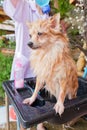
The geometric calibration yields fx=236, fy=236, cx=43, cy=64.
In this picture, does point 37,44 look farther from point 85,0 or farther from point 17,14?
point 85,0

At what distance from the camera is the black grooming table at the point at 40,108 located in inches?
38.3

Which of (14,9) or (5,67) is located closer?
(14,9)

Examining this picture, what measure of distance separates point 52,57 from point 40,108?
0.24 metres

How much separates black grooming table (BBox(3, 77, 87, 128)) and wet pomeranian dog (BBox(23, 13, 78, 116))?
0.04 m

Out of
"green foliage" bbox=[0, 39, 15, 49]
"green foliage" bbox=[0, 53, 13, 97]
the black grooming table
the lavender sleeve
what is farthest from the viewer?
"green foliage" bbox=[0, 39, 15, 49]

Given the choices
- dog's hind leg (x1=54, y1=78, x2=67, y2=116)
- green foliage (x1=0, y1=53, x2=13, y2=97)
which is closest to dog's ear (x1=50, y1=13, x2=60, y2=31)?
dog's hind leg (x1=54, y1=78, x2=67, y2=116)

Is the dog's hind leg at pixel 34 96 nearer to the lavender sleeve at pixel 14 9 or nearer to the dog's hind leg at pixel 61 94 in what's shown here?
the dog's hind leg at pixel 61 94

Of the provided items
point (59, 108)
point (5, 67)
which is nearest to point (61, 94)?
point (59, 108)

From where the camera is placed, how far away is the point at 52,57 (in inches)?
42.3

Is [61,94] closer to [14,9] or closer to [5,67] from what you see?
[14,9]

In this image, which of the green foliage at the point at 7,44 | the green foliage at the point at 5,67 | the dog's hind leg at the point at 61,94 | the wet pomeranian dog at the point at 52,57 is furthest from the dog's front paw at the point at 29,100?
the green foliage at the point at 7,44

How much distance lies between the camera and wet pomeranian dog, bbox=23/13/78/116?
3.46 ft

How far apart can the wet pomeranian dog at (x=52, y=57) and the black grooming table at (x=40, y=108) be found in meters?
0.04

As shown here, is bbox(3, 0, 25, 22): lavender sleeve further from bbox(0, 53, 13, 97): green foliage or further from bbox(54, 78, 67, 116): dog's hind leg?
bbox(0, 53, 13, 97): green foliage
